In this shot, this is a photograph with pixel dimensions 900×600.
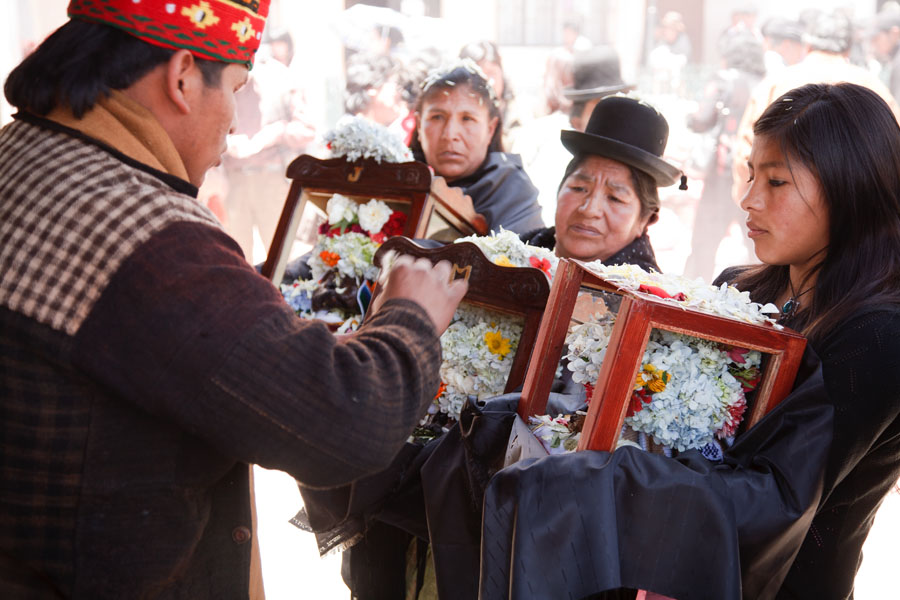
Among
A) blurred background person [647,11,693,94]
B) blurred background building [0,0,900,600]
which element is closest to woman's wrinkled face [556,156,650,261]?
blurred background building [0,0,900,600]

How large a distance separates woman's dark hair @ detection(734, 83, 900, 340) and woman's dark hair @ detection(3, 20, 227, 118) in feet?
4.65

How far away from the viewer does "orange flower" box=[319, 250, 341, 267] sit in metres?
2.96

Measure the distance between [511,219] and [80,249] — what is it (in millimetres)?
2446

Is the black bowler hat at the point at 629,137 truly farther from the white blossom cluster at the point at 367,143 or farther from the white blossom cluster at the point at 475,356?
the white blossom cluster at the point at 475,356

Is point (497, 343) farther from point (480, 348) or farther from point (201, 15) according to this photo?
point (201, 15)

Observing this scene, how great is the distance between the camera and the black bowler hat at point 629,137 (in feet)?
8.57

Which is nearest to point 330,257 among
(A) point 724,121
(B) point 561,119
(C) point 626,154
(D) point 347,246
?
(D) point 347,246

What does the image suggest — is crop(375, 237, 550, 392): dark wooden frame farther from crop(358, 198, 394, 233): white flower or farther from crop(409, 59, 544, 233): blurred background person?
crop(409, 59, 544, 233): blurred background person

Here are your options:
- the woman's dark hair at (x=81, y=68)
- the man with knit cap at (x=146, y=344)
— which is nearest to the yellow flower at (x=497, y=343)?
the man with knit cap at (x=146, y=344)

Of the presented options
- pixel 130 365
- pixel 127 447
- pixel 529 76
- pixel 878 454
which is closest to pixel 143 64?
pixel 130 365

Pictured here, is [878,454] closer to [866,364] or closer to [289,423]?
[866,364]

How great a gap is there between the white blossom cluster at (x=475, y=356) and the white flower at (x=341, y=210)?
0.89 metres

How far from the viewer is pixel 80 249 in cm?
124

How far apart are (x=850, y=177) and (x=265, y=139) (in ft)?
21.4
